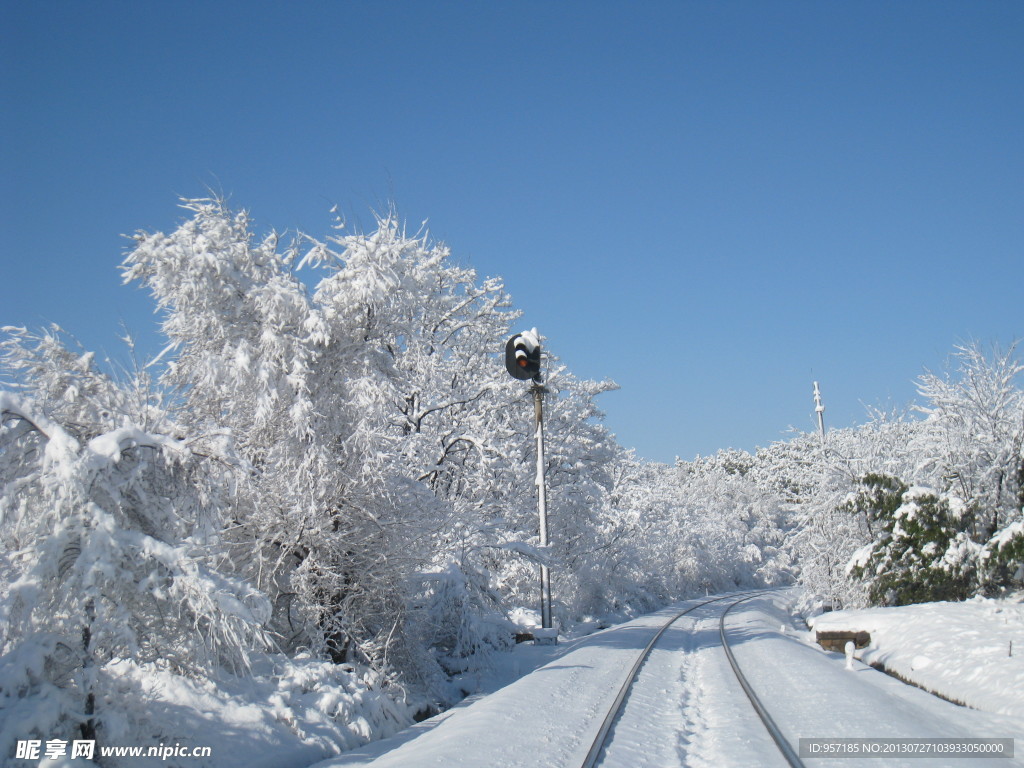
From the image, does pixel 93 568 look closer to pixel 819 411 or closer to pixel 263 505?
pixel 263 505

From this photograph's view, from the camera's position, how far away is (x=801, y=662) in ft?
48.3

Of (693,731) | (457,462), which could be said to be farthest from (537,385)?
(693,731)

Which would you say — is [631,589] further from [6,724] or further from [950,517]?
[6,724]

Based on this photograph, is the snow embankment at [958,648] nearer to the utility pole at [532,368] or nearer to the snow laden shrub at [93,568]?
the utility pole at [532,368]

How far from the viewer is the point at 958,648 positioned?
513 inches

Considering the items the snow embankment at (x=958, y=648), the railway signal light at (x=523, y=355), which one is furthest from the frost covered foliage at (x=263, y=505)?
the snow embankment at (x=958, y=648)

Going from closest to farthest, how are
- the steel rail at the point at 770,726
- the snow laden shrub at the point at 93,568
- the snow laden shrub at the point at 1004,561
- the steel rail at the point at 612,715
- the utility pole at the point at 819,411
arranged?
the snow laden shrub at the point at 93,568, the steel rail at the point at 770,726, the steel rail at the point at 612,715, the snow laden shrub at the point at 1004,561, the utility pole at the point at 819,411

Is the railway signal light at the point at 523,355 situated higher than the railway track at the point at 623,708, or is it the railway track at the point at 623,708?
the railway signal light at the point at 523,355

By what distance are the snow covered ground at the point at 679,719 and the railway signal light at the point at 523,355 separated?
7551mm

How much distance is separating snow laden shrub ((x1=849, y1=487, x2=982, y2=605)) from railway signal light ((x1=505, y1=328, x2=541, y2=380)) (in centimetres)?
1152

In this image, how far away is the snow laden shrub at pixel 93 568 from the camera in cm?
662

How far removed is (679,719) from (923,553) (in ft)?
43.4

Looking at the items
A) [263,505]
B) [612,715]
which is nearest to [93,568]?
[263,505]

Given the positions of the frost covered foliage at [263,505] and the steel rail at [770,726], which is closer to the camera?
the frost covered foliage at [263,505]
